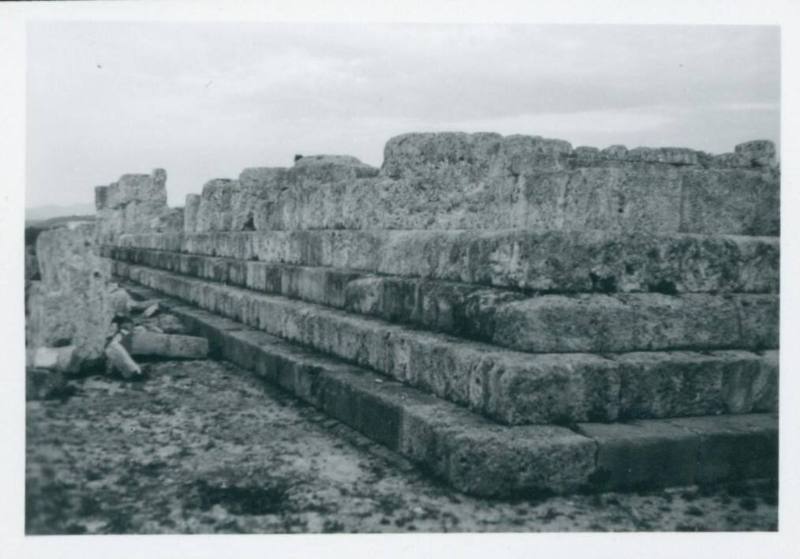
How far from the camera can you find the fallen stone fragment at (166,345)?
6.32 m

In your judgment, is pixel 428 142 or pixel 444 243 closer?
pixel 444 243

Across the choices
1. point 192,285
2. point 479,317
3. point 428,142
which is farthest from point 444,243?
point 192,285

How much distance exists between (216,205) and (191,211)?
1.31m

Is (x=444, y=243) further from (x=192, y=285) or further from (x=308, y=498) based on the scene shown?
(x=192, y=285)

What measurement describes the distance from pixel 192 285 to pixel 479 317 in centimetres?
567

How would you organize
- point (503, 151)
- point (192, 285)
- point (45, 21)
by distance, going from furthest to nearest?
1. point (192, 285)
2. point (503, 151)
3. point (45, 21)

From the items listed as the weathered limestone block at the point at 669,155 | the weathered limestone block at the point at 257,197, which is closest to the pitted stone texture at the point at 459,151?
the weathered limestone block at the point at 257,197

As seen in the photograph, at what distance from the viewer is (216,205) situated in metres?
9.73

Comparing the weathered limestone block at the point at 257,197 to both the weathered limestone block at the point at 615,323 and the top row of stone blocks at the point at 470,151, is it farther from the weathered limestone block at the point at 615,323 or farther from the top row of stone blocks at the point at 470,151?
the weathered limestone block at the point at 615,323

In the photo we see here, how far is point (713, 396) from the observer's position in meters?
3.83

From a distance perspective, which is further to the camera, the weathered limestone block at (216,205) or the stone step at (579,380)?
the weathered limestone block at (216,205)

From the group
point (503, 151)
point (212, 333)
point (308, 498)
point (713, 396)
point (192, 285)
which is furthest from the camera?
point (192, 285)

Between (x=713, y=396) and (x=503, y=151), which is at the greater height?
(x=503, y=151)

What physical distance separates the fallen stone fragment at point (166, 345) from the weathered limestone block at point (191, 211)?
4301mm
